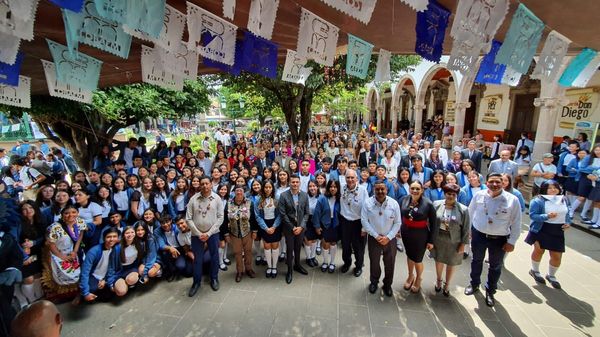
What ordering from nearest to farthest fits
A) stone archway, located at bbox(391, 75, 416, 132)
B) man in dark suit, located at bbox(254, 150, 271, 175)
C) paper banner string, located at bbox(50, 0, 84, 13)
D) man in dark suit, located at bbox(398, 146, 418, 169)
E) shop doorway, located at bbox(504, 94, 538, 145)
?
paper banner string, located at bbox(50, 0, 84, 13) < man in dark suit, located at bbox(398, 146, 418, 169) < man in dark suit, located at bbox(254, 150, 271, 175) < shop doorway, located at bbox(504, 94, 538, 145) < stone archway, located at bbox(391, 75, 416, 132)

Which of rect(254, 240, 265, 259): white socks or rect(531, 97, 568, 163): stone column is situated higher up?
rect(531, 97, 568, 163): stone column

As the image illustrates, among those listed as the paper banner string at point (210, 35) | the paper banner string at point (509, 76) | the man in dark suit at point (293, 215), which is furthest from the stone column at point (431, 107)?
the paper banner string at point (210, 35)

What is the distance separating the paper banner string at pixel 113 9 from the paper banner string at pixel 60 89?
205cm

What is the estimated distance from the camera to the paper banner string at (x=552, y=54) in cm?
358

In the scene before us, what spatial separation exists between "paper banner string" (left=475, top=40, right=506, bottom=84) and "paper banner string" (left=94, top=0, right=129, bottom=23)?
14.7 feet

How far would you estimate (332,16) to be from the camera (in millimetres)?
3312

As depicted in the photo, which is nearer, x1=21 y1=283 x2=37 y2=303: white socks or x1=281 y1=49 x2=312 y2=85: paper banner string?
x1=21 y1=283 x2=37 y2=303: white socks

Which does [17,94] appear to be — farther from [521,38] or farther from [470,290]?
[470,290]

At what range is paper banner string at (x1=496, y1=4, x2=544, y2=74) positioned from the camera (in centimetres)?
291

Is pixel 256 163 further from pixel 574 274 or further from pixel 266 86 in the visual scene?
pixel 574 274

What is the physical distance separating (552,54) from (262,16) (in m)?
3.93

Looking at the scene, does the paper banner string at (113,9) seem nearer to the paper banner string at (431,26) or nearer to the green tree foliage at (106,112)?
the paper banner string at (431,26)

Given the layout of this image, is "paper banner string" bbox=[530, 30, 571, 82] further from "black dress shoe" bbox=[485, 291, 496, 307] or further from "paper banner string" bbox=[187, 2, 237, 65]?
"paper banner string" bbox=[187, 2, 237, 65]

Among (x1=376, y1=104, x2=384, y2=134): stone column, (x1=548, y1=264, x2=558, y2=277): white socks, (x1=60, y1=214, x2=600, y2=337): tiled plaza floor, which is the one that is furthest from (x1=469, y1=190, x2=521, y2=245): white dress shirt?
(x1=376, y1=104, x2=384, y2=134): stone column
